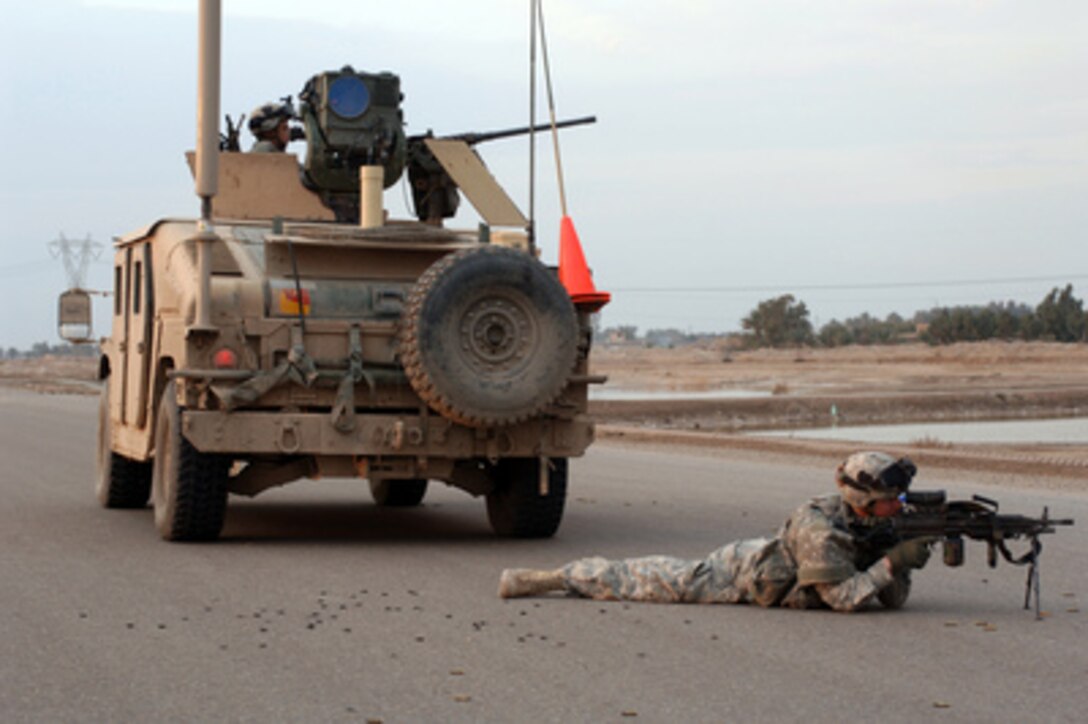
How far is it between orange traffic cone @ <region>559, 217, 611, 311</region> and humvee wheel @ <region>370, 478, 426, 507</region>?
146 inches

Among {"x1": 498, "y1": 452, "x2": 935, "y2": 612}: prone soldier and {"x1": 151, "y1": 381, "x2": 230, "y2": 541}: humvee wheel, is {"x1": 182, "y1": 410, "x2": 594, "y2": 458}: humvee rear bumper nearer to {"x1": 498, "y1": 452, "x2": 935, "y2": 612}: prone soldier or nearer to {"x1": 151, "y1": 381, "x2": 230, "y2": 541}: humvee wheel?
{"x1": 151, "y1": 381, "x2": 230, "y2": 541}: humvee wheel

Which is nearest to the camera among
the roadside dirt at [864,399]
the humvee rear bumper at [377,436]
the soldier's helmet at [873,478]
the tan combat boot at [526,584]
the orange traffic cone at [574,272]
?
the soldier's helmet at [873,478]

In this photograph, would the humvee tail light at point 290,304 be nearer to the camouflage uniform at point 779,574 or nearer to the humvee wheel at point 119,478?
the camouflage uniform at point 779,574

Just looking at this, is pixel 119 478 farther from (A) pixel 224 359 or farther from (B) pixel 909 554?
(B) pixel 909 554

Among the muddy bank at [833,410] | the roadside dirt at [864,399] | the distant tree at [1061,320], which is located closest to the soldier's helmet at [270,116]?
the roadside dirt at [864,399]

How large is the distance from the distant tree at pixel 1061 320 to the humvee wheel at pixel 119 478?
9472 cm

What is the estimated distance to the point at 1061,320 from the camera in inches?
4104

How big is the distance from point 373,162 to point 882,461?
21.0ft

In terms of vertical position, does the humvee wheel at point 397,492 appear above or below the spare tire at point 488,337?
below

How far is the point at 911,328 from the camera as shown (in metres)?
148

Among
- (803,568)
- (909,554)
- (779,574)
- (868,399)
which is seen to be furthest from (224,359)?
(868,399)

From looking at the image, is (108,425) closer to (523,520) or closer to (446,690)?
(523,520)

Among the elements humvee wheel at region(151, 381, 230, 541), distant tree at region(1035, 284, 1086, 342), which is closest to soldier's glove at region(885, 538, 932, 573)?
humvee wheel at region(151, 381, 230, 541)

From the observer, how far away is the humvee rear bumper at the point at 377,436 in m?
10.8
